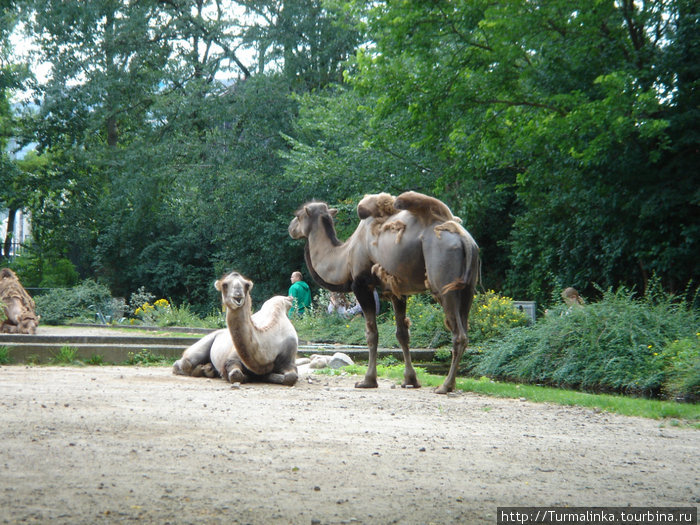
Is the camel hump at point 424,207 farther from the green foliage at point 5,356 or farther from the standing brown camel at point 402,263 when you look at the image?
the green foliage at point 5,356

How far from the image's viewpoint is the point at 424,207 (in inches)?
352

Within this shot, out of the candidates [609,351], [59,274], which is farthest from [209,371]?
[59,274]

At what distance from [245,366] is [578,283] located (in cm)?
1118

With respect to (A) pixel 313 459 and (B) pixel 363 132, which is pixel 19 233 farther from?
(A) pixel 313 459

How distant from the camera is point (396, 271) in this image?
9031 mm

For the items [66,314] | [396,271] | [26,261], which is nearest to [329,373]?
[396,271]

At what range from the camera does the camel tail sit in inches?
332

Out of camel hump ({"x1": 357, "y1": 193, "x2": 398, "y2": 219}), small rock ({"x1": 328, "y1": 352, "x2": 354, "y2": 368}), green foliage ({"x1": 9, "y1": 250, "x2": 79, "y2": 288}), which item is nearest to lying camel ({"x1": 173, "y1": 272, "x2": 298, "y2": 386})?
camel hump ({"x1": 357, "y1": 193, "x2": 398, "y2": 219})

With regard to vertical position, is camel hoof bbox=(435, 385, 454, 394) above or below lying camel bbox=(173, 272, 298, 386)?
below

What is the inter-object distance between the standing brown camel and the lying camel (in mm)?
858

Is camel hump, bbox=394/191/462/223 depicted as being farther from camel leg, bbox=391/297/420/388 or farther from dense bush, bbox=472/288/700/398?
dense bush, bbox=472/288/700/398

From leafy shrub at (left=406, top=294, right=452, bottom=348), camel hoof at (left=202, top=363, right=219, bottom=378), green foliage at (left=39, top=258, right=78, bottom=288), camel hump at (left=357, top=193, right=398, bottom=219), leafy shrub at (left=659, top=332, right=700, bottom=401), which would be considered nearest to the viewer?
leafy shrub at (left=659, top=332, right=700, bottom=401)

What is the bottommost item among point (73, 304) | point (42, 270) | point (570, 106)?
point (73, 304)

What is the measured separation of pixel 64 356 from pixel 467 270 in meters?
6.76
